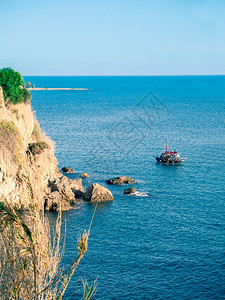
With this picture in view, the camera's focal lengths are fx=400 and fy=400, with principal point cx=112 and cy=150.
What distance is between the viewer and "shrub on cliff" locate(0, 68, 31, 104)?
312 feet

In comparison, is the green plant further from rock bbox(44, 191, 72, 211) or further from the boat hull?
the boat hull

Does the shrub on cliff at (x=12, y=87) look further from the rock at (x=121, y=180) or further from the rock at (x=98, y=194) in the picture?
the rock at (x=98, y=194)

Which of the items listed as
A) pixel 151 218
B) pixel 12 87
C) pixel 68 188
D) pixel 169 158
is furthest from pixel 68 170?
pixel 151 218

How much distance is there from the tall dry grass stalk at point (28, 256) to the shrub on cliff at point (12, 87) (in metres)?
78.9

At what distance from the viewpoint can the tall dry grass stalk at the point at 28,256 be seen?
59.1 feet

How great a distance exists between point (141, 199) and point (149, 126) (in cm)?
8813

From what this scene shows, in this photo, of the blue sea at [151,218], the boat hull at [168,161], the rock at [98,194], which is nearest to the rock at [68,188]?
the rock at [98,194]

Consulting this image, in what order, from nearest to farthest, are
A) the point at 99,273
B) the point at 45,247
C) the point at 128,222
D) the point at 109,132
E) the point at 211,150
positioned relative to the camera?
the point at 45,247 → the point at 99,273 → the point at 128,222 → the point at 211,150 → the point at 109,132

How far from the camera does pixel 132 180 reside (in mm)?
88062

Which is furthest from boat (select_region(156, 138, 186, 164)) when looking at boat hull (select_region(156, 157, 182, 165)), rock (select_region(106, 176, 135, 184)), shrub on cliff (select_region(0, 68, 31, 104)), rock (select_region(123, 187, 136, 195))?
shrub on cliff (select_region(0, 68, 31, 104))

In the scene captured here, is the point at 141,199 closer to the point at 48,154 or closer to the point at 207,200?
the point at 207,200

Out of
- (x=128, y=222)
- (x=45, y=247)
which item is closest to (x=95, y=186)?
(x=128, y=222)

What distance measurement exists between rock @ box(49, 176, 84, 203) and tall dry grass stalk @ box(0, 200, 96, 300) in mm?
56089

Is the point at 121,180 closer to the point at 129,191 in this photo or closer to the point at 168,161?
the point at 129,191
